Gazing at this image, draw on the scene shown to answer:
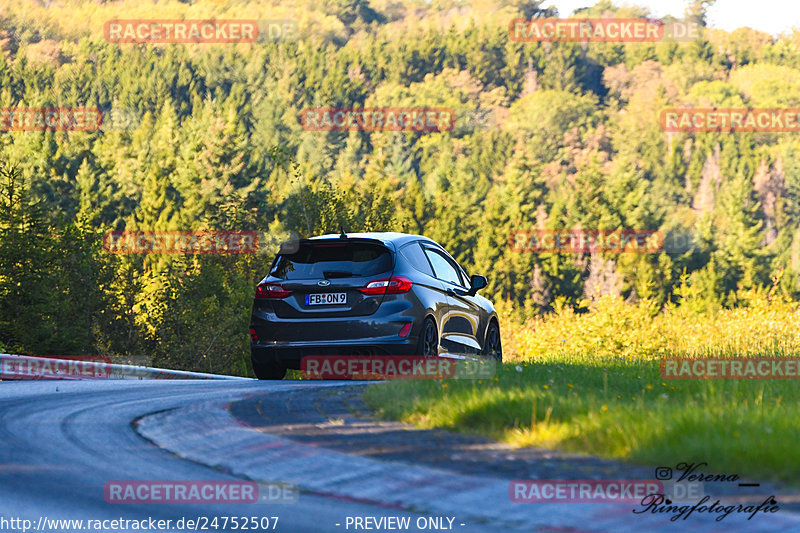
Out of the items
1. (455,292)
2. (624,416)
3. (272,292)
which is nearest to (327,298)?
(272,292)

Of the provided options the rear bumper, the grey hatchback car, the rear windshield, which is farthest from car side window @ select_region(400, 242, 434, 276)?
the rear bumper

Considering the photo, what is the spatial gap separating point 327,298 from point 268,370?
143 cm

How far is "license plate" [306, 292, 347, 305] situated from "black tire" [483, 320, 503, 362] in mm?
3133

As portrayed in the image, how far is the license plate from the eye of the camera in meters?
12.2

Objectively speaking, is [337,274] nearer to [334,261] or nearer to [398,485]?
[334,261]

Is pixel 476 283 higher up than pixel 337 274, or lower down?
lower down

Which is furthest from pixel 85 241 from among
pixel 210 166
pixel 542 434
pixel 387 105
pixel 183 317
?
pixel 387 105

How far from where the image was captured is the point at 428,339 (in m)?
12.5

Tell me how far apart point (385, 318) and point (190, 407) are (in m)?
3.82

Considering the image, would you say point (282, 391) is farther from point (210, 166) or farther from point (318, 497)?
point (210, 166)

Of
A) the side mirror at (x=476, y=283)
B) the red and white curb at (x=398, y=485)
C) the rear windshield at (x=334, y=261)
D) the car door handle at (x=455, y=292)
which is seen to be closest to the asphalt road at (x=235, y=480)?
the red and white curb at (x=398, y=485)

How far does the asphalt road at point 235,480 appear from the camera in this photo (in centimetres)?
495

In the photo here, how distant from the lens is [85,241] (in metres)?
63.6

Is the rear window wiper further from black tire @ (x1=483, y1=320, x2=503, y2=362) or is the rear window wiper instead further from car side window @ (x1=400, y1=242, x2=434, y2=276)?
black tire @ (x1=483, y1=320, x2=503, y2=362)
